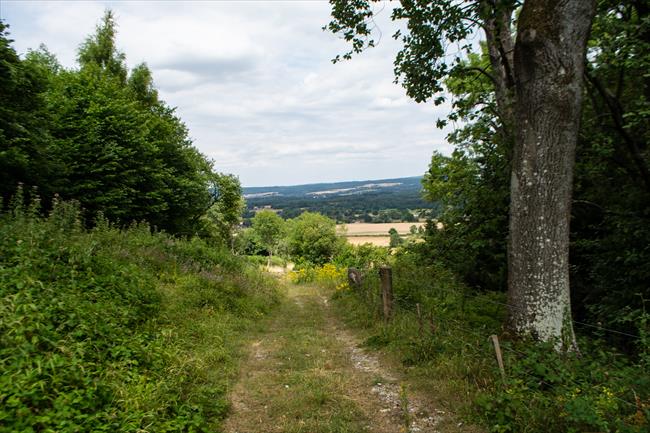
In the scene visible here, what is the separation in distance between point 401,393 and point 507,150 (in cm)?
647

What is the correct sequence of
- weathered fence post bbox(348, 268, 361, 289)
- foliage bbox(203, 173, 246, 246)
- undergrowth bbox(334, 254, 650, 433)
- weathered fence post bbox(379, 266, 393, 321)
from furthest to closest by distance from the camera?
foliage bbox(203, 173, 246, 246)
weathered fence post bbox(348, 268, 361, 289)
weathered fence post bbox(379, 266, 393, 321)
undergrowth bbox(334, 254, 650, 433)

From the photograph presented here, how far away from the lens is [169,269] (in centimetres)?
1087

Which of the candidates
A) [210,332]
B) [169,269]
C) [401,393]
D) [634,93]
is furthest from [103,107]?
[634,93]

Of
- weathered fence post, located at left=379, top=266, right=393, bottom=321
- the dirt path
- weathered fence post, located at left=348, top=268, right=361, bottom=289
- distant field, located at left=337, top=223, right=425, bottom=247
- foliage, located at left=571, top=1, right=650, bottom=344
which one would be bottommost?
distant field, located at left=337, top=223, right=425, bottom=247

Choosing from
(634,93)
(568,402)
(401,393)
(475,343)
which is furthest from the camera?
(634,93)

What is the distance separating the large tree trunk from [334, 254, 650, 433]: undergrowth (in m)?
0.48

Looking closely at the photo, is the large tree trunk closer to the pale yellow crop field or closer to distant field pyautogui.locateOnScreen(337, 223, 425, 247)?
distant field pyautogui.locateOnScreen(337, 223, 425, 247)

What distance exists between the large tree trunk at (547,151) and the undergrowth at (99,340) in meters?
4.47

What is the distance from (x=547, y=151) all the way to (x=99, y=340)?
260 inches

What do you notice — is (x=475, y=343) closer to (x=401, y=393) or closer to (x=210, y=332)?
(x=401, y=393)

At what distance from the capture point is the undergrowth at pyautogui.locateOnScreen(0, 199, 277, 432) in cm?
390

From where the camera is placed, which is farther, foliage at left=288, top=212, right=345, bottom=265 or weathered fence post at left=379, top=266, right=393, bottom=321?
foliage at left=288, top=212, right=345, bottom=265

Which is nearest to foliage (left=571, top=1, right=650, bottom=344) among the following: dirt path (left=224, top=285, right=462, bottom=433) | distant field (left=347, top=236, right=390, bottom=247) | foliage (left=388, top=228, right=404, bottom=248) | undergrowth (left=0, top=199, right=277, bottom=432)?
dirt path (left=224, top=285, right=462, bottom=433)

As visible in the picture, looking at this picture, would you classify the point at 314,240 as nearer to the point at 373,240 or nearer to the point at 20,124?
Result: the point at 373,240
